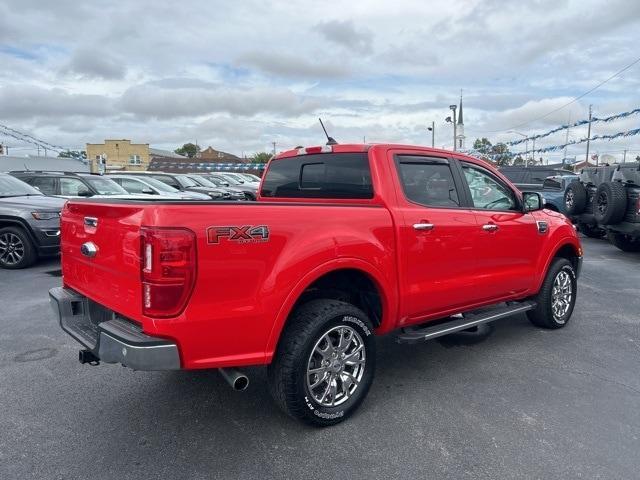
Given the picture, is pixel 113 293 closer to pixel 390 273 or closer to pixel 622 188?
pixel 390 273

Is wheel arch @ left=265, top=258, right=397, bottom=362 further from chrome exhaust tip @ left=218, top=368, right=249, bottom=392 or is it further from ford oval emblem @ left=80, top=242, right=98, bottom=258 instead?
ford oval emblem @ left=80, top=242, right=98, bottom=258

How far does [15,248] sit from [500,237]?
760 centimetres

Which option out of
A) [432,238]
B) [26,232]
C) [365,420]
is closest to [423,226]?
[432,238]

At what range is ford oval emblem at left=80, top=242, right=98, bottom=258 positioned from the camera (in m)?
3.08

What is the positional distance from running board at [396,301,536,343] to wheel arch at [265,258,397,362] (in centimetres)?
22

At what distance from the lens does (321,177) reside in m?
4.27

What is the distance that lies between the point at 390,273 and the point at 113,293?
72.9 inches

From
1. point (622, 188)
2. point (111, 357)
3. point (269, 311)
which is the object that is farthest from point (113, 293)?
point (622, 188)

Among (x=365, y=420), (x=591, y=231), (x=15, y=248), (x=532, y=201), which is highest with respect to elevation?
(x=532, y=201)

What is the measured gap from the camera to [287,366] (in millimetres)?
3023

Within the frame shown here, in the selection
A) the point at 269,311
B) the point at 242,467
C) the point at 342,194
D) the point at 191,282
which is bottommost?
the point at 242,467

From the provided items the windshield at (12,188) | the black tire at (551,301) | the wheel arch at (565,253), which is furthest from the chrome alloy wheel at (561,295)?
the windshield at (12,188)

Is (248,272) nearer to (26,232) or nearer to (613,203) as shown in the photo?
(26,232)

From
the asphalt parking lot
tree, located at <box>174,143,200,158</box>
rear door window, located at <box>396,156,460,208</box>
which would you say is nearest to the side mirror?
rear door window, located at <box>396,156,460,208</box>
